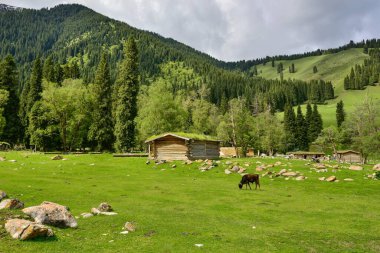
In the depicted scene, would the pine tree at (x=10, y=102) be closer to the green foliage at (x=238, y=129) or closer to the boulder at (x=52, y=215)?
the green foliage at (x=238, y=129)

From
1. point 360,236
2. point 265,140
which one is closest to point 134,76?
point 265,140

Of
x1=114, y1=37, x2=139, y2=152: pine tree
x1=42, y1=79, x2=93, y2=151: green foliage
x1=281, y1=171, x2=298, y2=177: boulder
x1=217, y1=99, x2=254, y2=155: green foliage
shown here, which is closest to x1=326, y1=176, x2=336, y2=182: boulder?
x1=281, y1=171, x2=298, y2=177: boulder

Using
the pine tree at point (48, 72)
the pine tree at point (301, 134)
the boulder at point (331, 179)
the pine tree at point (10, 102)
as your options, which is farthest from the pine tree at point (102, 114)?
the pine tree at point (301, 134)

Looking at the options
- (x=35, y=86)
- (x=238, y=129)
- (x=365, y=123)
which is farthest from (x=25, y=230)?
(x=365, y=123)

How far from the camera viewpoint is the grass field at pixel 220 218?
11758mm

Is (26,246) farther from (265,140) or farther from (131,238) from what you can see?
(265,140)

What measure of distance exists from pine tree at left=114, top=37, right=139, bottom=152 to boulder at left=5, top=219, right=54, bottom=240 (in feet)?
212

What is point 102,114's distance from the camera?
82.3 meters

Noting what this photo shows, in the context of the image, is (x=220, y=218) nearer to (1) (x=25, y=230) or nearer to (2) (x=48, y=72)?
(1) (x=25, y=230)

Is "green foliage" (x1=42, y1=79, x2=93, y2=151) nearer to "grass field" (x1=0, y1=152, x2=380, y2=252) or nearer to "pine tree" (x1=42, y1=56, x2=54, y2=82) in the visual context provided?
"pine tree" (x1=42, y1=56, x2=54, y2=82)

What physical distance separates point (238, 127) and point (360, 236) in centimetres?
8312

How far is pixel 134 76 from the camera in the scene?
7806 cm

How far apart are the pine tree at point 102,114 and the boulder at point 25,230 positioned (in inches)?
2787

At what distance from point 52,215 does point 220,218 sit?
8.08 m
